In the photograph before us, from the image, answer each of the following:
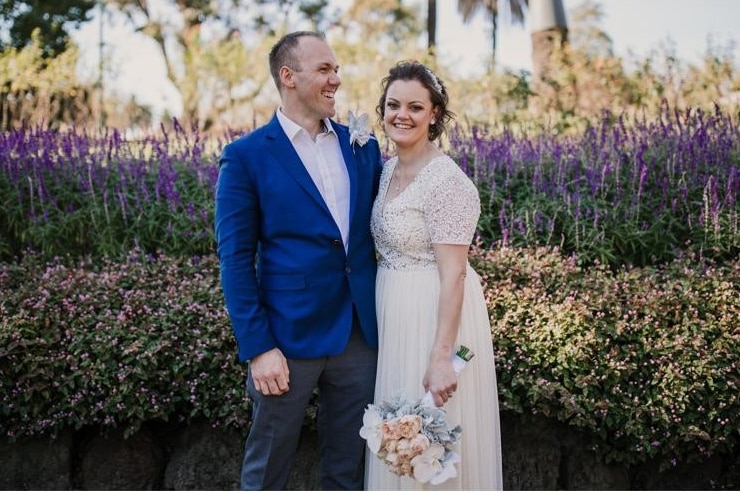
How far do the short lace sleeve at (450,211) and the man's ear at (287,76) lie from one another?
624 millimetres

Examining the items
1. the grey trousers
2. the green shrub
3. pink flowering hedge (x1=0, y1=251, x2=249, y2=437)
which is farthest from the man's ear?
the green shrub

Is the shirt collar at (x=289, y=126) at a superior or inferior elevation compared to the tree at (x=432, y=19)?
inferior

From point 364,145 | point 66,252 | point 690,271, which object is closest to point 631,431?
point 690,271

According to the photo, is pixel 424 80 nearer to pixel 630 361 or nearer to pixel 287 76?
pixel 287 76

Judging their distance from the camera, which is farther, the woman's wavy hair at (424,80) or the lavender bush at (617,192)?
the lavender bush at (617,192)

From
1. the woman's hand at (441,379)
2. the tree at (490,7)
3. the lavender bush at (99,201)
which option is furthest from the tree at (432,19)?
the woman's hand at (441,379)

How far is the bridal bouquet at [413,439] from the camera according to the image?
2330 mm

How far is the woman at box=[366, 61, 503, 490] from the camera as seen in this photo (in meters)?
2.54

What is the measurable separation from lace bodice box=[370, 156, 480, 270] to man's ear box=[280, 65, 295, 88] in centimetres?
49

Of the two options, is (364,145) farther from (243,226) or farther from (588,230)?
(588,230)

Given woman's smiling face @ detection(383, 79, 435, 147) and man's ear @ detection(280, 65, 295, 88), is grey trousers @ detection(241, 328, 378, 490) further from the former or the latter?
man's ear @ detection(280, 65, 295, 88)

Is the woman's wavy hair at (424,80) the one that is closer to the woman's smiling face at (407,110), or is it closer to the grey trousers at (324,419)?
the woman's smiling face at (407,110)

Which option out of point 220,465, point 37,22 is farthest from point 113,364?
point 37,22

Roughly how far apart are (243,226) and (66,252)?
2.98 m
